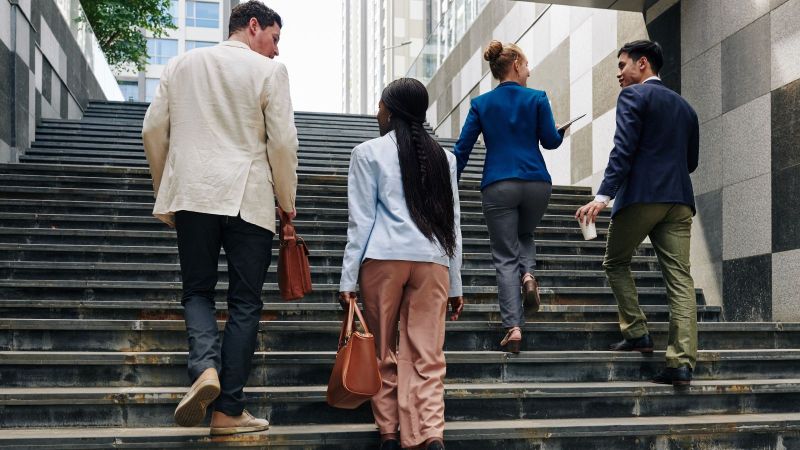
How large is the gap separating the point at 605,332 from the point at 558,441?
1.29 metres

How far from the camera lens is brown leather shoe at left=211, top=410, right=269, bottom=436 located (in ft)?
12.9

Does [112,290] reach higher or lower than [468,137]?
lower

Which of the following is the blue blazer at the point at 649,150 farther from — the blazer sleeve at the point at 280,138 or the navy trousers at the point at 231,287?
the navy trousers at the point at 231,287

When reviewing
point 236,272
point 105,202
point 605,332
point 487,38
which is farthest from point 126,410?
point 487,38

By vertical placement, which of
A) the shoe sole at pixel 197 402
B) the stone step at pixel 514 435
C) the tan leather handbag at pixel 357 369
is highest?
the tan leather handbag at pixel 357 369

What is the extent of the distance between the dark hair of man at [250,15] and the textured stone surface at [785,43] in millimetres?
3970

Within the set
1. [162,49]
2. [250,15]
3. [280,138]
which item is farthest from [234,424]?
[162,49]

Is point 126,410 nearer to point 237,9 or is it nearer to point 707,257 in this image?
point 237,9

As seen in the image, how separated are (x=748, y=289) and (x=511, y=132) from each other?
276 centimetres

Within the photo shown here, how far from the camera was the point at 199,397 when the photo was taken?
12.1 feet

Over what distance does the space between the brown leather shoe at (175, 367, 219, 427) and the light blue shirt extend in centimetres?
69

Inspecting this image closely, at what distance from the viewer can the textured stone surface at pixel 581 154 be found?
10.8 metres

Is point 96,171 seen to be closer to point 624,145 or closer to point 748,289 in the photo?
point 624,145

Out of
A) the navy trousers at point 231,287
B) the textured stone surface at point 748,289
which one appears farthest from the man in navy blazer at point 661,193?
the textured stone surface at point 748,289
